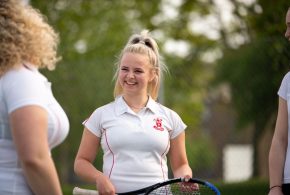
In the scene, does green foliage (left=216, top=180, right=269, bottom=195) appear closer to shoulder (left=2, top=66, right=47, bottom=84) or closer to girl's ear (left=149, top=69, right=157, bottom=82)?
girl's ear (left=149, top=69, right=157, bottom=82)

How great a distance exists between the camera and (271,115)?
1192 cm

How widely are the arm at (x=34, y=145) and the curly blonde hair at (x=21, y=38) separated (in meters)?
0.24

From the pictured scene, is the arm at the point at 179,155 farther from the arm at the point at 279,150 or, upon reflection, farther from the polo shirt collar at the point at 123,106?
the arm at the point at 279,150

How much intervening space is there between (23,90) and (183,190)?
1129 mm

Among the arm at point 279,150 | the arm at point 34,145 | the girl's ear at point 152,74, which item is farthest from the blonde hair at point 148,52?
the arm at point 34,145

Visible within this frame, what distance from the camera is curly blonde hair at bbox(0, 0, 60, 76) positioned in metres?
2.92

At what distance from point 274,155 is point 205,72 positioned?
2058 cm

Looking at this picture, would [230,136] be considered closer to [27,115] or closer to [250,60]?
[250,60]

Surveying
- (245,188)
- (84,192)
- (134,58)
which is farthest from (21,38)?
(245,188)

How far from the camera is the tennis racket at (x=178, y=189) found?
3.50 m

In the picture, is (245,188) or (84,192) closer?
(84,192)

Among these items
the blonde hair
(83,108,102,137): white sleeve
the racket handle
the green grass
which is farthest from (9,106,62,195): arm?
the green grass

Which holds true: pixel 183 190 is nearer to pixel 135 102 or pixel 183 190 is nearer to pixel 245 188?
pixel 135 102

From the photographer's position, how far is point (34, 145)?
110 inches
